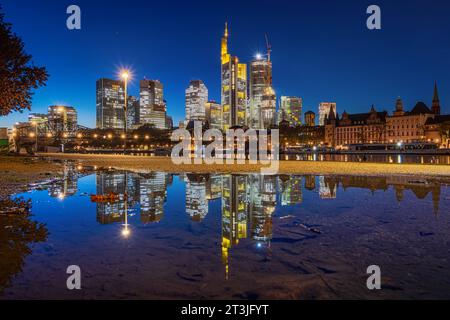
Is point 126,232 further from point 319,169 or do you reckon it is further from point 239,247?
point 319,169

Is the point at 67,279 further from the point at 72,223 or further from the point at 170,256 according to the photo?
the point at 72,223

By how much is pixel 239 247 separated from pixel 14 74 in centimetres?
2518

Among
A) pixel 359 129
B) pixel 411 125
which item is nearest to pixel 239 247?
pixel 411 125

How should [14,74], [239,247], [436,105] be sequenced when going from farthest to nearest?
[436,105] → [14,74] → [239,247]

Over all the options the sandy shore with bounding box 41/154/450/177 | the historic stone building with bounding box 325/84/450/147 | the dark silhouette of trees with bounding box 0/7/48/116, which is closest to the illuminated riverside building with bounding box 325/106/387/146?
the historic stone building with bounding box 325/84/450/147

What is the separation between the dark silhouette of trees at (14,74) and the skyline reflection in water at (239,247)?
16111 mm

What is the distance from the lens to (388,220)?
8680 millimetres

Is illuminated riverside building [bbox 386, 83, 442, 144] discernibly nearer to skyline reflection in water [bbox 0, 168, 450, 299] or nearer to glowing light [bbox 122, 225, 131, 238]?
skyline reflection in water [bbox 0, 168, 450, 299]

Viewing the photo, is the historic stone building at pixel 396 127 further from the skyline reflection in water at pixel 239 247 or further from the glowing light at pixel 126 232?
the glowing light at pixel 126 232

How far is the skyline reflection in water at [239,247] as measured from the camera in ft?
14.4

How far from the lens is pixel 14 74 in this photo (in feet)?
78.8

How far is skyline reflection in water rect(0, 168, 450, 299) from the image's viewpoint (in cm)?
439

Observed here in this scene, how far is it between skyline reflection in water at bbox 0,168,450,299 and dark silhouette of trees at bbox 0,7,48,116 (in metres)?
16.1
